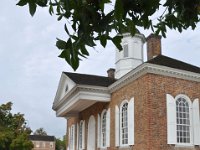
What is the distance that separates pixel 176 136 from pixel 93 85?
6.12 metres

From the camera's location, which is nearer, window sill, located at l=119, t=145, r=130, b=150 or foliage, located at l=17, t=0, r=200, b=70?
foliage, located at l=17, t=0, r=200, b=70

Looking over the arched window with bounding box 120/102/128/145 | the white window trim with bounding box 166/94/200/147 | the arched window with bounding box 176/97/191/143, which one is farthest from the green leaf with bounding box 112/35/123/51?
the arched window with bounding box 120/102/128/145

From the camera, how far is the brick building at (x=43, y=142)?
104 metres

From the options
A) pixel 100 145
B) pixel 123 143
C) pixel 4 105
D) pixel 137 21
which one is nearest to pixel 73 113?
pixel 100 145

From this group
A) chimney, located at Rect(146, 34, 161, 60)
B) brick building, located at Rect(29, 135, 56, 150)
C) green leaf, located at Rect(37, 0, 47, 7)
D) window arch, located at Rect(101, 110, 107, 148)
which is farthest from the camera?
brick building, located at Rect(29, 135, 56, 150)

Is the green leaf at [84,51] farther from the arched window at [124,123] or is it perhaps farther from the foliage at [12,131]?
the foliage at [12,131]

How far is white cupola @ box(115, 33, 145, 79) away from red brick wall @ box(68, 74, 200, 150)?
6.38 meters

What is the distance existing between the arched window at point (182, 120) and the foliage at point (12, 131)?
29123 mm

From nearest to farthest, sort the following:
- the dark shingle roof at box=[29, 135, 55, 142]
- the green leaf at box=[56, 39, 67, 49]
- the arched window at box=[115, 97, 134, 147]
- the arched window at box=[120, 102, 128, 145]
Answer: the green leaf at box=[56, 39, 67, 49]
the arched window at box=[115, 97, 134, 147]
the arched window at box=[120, 102, 128, 145]
the dark shingle roof at box=[29, 135, 55, 142]

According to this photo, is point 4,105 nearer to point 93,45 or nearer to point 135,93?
point 135,93

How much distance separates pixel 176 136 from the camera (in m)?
17.1

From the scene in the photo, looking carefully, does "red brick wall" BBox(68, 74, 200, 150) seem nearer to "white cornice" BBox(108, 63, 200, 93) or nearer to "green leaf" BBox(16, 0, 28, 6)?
"white cornice" BBox(108, 63, 200, 93)

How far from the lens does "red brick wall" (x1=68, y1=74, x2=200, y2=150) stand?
1673 cm

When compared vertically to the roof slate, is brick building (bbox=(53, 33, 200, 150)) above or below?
below
